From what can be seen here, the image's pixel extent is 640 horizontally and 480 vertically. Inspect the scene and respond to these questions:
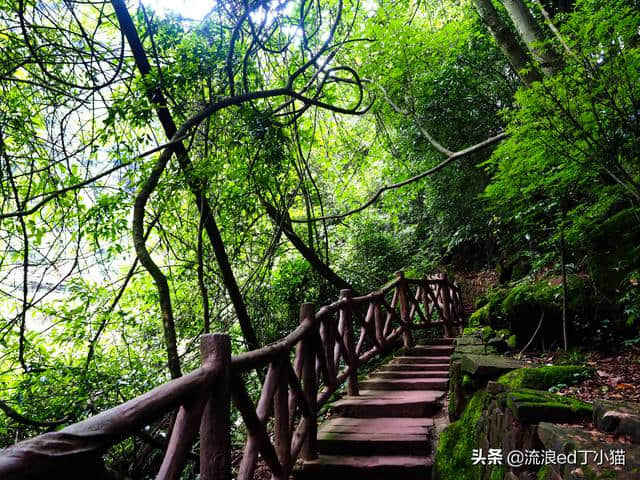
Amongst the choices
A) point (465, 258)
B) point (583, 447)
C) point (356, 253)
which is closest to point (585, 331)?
point (583, 447)

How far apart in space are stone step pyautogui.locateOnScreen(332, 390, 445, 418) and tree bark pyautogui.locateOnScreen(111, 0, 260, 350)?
1.37m

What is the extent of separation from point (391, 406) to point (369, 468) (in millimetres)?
1157

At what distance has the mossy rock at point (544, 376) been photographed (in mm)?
2789

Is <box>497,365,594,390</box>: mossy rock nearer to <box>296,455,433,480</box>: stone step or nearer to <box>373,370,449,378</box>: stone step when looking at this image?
<box>296,455,433,480</box>: stone step

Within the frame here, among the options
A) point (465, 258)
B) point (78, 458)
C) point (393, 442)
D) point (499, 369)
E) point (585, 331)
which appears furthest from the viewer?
point (465, 258)

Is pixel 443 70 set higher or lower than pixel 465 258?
higher

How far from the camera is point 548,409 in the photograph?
204cm

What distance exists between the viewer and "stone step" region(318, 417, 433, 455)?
364cm

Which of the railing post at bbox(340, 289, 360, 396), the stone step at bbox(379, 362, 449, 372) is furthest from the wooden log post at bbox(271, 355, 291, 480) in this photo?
the stone step at bbox(379, 362, 449, 372)

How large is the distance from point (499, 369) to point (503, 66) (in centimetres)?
925

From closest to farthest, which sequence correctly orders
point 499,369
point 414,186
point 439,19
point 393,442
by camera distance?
point 499,369
point 393,442
point 414,186
point 439,19

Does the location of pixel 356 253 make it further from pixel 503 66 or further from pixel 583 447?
pixel 583 447

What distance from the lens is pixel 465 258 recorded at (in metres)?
13.5

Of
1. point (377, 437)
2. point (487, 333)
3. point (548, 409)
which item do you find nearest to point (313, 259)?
point (487, 333)
